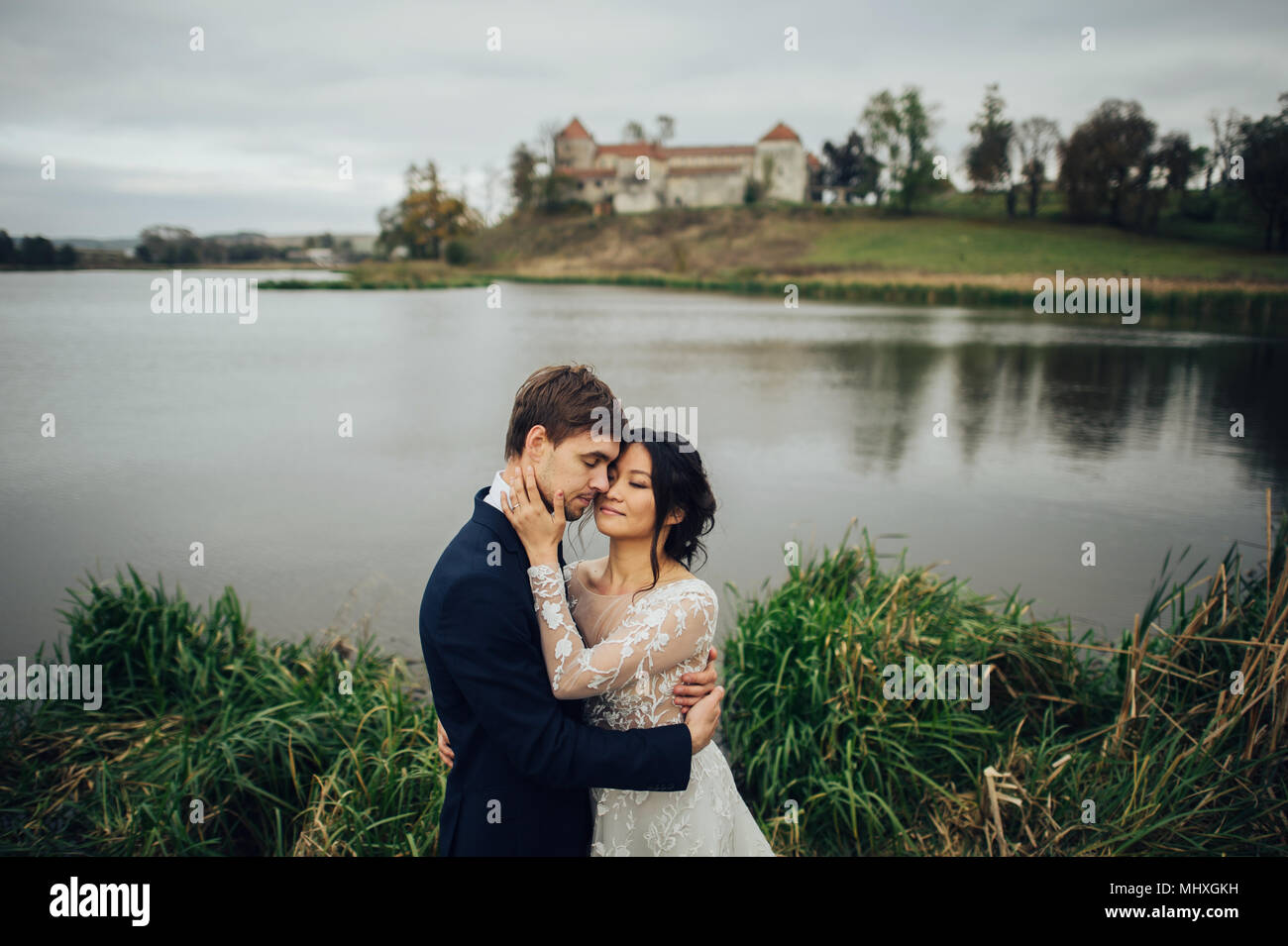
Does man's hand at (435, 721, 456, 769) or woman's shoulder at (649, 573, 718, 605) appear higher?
woman's shoulder at (649, 573, 718, 605)

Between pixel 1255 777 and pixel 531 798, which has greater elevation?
pixel 531 798

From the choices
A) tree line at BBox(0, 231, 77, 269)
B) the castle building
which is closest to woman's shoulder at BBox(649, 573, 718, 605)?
tree line at BBox(0, 231, 77, 269)

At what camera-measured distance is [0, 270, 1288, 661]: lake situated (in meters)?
7.40

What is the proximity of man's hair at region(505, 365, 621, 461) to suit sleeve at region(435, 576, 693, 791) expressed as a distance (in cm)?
47

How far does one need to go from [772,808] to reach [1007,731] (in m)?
1.38

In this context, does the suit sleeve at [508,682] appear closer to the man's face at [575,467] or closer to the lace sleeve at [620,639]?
the lace sleeve at [620,639]

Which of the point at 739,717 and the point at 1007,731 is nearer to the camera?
the point at 1007,731

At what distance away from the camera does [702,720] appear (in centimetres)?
223

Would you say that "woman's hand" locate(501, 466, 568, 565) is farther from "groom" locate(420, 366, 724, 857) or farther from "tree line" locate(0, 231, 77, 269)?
"tree line" locate(0, 231, 77, 269)

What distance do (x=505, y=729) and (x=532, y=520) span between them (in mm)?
519

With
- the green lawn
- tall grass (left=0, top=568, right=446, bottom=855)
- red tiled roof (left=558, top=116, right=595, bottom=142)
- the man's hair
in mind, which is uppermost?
red tiled roof (left=558, top=116, right=595, bottom=142)

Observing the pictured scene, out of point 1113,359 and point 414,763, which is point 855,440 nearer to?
point 414,763

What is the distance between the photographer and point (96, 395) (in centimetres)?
1420

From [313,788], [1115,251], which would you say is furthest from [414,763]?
[1115,251]
